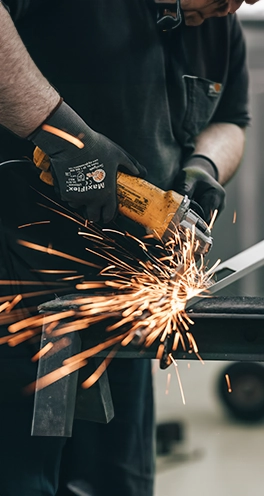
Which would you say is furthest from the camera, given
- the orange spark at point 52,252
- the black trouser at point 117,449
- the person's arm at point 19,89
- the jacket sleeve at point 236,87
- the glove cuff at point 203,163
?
the jacket sleeve at point 236,87

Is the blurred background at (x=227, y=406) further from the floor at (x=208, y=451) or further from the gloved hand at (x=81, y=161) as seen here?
the gloved hand at (x=81, y=161)

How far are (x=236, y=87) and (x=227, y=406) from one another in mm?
1779

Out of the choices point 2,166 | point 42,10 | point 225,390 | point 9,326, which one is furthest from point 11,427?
point 225,390

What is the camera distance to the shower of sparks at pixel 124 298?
3.71 ft

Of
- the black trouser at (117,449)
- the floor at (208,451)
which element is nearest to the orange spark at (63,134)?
the black trouser at (117,449)

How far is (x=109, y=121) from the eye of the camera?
1541 mm

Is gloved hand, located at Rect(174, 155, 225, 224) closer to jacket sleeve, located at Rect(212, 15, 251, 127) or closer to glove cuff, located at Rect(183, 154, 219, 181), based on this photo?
glove cuff, located at Rect(183, 154, 219, 181)

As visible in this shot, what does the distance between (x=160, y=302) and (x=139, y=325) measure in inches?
3.2

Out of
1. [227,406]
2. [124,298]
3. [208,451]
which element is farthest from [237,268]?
[227,406]

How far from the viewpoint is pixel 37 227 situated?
1.53 m

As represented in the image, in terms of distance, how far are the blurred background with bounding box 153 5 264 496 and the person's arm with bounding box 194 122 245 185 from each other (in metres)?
0.93

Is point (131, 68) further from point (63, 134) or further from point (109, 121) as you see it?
point (63, 134)

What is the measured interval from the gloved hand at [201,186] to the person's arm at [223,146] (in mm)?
82

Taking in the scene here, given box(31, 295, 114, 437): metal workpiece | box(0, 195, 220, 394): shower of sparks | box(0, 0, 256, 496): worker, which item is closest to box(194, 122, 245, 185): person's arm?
box(0, 0, 256, 496): worker
